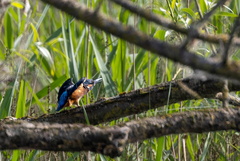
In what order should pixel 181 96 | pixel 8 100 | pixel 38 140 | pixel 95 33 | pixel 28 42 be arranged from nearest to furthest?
pixel 38 140 < pixel 181 96 < pixel 8 100 < pixel 28 42 < pixel 95 33

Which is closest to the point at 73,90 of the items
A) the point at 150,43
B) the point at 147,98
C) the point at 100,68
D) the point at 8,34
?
the point at 100,68

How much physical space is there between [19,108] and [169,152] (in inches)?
37.3

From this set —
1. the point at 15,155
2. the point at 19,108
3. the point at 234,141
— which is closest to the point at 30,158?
the point at 15,155

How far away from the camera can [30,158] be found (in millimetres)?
2299

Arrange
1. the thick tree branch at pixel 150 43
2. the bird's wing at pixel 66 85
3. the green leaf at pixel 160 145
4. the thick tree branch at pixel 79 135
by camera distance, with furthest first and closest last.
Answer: the bird's wing at pixel 66 85 < the green leaf at pixel 160 145 < the thick tree branch at pixel 79 135 < the thick tree branch at pixel 150 43

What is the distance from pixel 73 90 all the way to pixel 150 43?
174 cm

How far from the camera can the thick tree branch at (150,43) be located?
0.77 meters

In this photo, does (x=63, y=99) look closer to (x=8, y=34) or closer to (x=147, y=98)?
(x=8, y=34)

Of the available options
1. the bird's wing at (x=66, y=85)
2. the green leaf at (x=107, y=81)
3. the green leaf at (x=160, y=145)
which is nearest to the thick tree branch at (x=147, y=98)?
the green leaf at (x=160, y=145)

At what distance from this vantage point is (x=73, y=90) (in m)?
2.50

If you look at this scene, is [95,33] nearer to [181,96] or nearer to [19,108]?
[19,108]

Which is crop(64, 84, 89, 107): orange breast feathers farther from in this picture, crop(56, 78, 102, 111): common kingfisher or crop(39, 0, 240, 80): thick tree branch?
crop(39, 0, 240, 80): thick tree branch

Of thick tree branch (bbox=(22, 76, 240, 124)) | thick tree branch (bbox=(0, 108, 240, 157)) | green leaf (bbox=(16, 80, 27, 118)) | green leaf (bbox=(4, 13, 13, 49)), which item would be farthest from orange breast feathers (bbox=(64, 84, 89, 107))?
thick tree branch (bbox=(0, 108, 240, 157))

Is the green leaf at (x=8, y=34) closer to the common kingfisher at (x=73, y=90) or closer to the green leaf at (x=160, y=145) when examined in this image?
the common kingfisher at (x=73, y=90)
